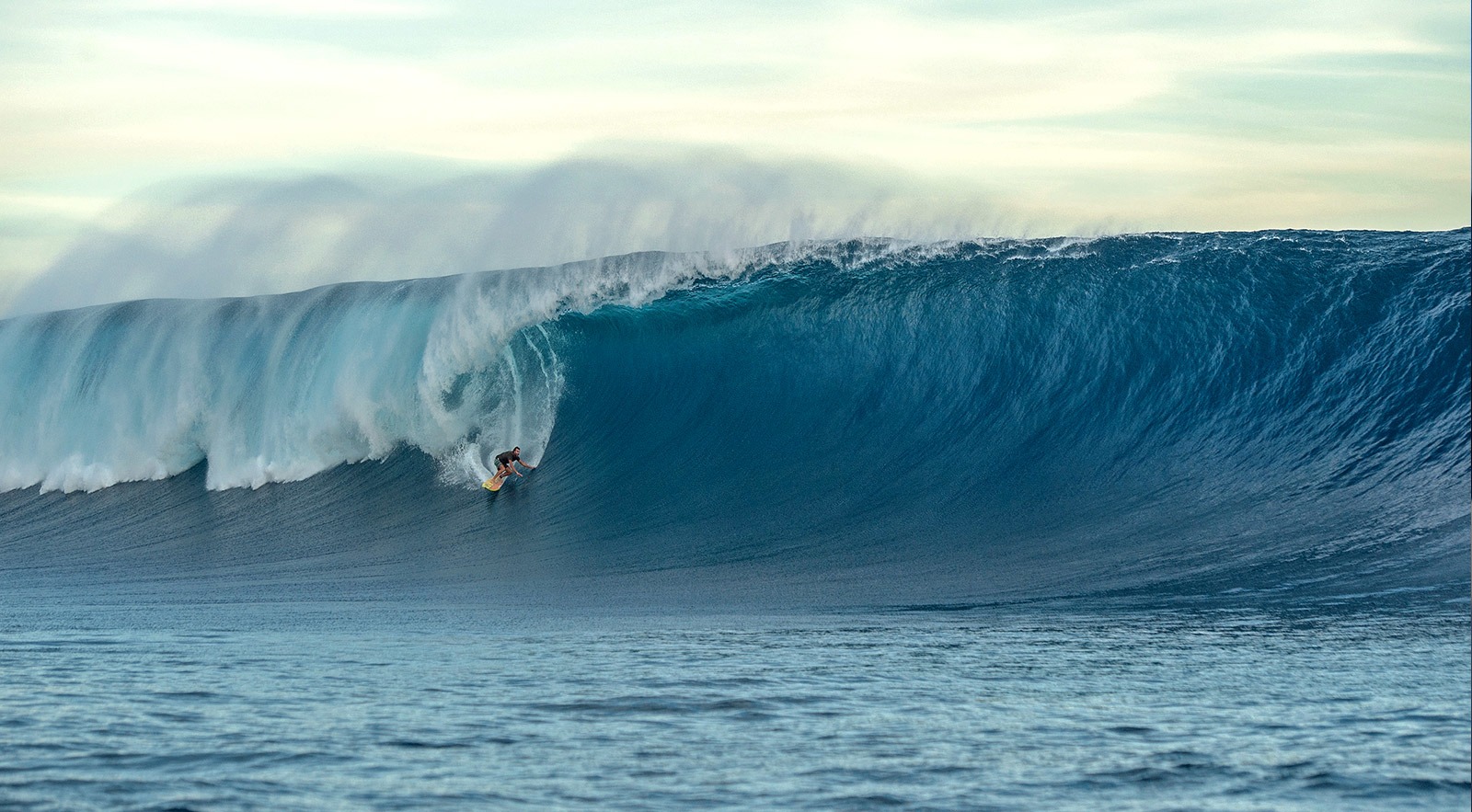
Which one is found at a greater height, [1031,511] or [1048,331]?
[1048,331]

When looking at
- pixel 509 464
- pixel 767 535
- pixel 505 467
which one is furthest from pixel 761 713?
pixel 509 464

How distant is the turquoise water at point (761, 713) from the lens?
465 cm

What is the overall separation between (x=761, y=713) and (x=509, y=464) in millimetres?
7742

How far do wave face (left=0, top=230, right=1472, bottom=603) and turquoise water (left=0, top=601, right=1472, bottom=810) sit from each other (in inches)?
62.2

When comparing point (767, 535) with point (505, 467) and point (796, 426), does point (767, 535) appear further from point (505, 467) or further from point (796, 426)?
point (505, 467)

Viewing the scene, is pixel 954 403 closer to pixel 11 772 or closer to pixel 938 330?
pixel 938 330

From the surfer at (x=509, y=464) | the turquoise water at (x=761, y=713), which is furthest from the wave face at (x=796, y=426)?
the turquoise water at (x=761, y=713)

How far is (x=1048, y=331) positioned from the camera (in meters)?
14.3

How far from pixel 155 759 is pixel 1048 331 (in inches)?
432

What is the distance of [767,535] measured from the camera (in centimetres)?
1096

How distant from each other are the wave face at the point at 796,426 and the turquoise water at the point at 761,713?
5.18 feet

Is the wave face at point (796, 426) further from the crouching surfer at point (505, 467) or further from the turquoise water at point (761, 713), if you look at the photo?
the turquoise water at point (761, 713)

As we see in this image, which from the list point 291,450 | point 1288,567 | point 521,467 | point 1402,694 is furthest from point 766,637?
point 291,450

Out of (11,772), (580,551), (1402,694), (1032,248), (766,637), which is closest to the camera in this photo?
(11,772)
